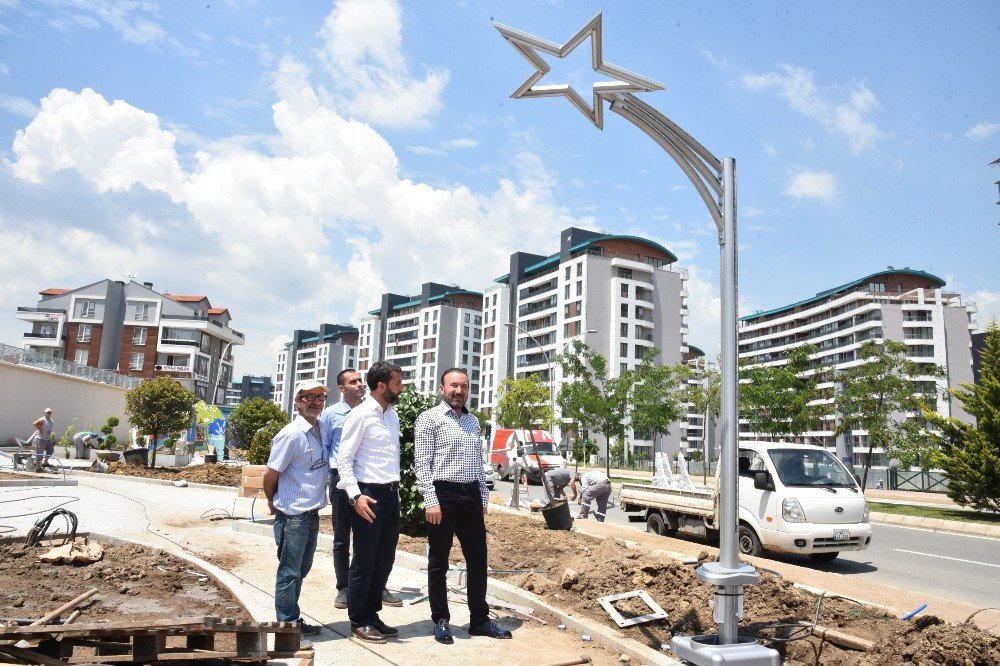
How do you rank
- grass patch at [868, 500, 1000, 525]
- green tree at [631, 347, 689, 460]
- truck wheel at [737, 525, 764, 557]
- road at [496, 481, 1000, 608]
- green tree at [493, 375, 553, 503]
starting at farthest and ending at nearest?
1. green tree at [493, 375, 553, 503]
2. green tree at [631, 347, 689, 460]
3. grass patch at [868, 500, 1000, 525]
4. truck wheel at [737, 525, 764, 557]
5. road at [496, 481, 1000, 608]

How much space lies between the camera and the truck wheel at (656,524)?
42.1ft

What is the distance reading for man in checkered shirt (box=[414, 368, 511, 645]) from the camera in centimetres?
507

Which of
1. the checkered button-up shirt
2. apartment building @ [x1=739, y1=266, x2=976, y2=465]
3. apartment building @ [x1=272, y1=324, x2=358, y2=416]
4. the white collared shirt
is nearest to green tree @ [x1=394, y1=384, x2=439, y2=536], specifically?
the checkered button-up shirt

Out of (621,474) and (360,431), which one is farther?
(621,474)

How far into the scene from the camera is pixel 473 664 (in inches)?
174

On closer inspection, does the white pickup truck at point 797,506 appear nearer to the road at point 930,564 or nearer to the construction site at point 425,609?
the road at point 930,564

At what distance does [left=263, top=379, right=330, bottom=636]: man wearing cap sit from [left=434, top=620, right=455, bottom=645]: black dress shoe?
821 millimetres

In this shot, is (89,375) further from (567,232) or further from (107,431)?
(567,232)

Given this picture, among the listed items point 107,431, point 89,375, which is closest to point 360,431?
point 107,431

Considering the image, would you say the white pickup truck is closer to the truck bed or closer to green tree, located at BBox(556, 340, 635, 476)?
the truck bed

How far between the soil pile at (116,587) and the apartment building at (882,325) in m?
74.0

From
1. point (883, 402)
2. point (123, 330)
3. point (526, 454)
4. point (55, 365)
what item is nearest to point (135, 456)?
point (526, 454)

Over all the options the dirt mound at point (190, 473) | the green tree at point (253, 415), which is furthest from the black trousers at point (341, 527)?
the green tree at point (253, 415)

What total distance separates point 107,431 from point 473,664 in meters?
31.8
